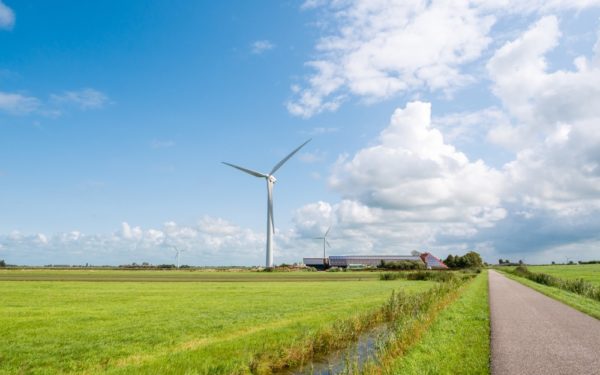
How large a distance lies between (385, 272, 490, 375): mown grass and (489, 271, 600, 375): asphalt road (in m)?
0.45

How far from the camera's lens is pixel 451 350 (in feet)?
53.6

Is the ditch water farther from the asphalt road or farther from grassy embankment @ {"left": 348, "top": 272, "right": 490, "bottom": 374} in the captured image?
the asphalt road

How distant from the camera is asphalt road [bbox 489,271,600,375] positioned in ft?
43.7

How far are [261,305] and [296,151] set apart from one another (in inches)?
2835

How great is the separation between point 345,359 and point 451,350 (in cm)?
437

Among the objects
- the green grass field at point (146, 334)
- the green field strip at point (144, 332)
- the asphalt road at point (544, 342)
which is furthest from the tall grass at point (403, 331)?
the green field strip at point (144, 332)

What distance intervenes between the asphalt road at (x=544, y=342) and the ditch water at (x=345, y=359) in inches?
195

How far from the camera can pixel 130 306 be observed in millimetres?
32781

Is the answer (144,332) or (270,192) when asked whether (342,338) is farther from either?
(270,192)

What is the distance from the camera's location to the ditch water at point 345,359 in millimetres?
16125

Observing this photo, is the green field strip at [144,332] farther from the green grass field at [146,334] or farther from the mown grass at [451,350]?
the mown grass at [451,350]

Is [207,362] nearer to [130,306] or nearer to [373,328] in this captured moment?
[373,328]

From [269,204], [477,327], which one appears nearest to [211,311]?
[477,327]

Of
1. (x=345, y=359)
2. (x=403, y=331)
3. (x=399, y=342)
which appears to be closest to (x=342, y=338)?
(x=403, y=331)
